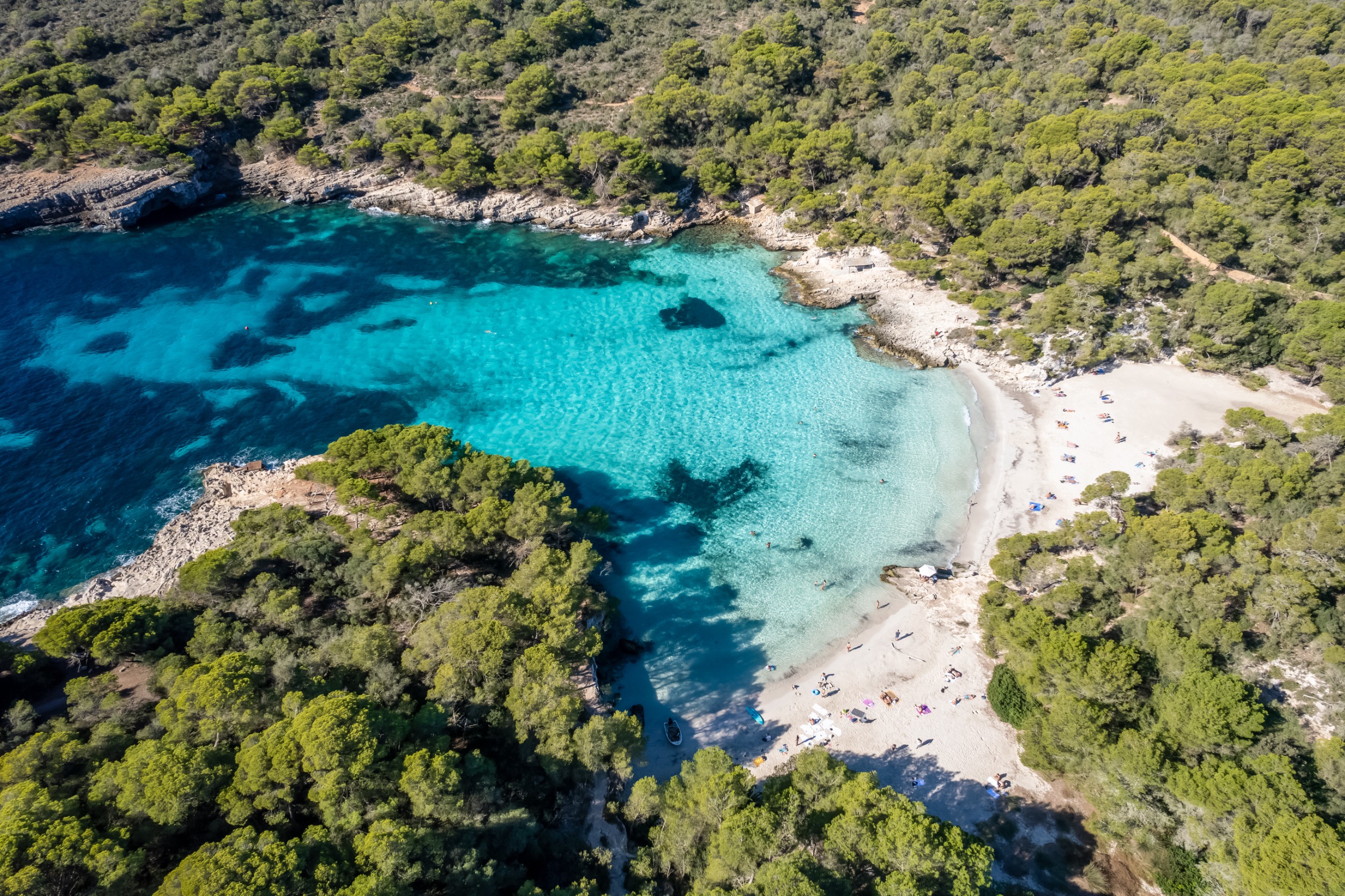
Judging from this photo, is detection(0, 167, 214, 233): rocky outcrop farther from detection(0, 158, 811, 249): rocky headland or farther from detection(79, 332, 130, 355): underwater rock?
detection(79, 332, 130, 355): underwater rock

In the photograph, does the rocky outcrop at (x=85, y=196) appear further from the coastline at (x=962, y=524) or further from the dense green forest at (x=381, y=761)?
the dense green forest at (x=381, y=761)

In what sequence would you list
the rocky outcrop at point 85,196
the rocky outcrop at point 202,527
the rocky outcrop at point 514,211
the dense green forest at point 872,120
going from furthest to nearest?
the rocky outcrop at point 514,211 < the rocky outcrop at point 85,196 < the dense green forest at point 872,120 < the rocky outcrop at point 202,527

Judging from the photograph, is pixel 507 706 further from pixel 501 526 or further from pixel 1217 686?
pixel 1217 686

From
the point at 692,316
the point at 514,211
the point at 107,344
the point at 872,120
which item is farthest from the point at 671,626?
the point at 872,120

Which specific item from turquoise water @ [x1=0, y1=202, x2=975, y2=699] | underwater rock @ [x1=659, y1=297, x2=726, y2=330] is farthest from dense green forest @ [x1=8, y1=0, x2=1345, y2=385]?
underwater rock @ [x1=659, y1=297, x2=726, y2=330]

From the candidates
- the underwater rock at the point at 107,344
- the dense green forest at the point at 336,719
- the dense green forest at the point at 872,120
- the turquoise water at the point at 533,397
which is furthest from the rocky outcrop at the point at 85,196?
the dense green forest at the point at 336,719

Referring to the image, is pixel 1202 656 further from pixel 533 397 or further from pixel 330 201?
pixel 330 201
